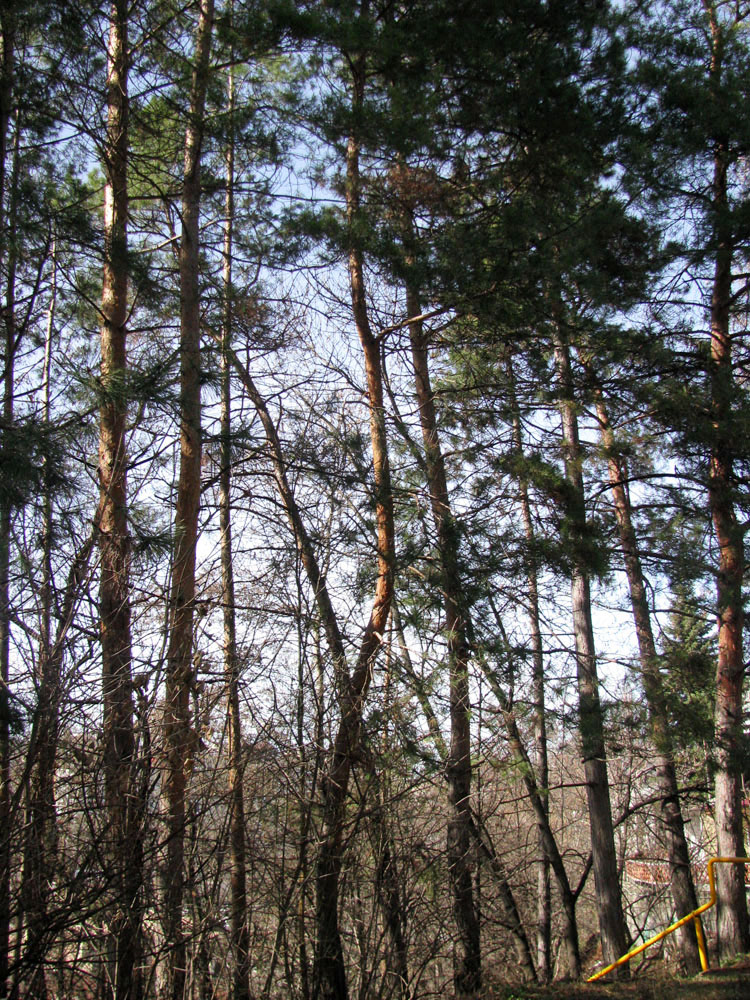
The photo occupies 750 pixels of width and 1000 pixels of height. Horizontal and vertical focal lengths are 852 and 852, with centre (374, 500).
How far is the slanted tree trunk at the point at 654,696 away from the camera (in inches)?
344

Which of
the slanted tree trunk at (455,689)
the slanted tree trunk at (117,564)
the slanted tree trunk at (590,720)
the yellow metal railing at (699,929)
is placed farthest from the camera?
the slanted tree trunk at (590,720)

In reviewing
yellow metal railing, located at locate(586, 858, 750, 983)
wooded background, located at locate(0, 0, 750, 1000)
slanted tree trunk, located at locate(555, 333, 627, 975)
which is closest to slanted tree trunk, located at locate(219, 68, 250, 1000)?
wooded background, located at locate(0, 0, 750, 1000)

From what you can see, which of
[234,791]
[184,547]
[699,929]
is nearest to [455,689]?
[184,547]

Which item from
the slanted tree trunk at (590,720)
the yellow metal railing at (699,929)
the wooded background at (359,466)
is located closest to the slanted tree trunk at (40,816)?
the wooded background at (359,466)

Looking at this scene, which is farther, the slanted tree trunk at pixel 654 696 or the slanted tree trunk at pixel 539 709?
the slanted tree trunk at pixel 654 696

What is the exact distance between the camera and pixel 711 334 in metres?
9.61

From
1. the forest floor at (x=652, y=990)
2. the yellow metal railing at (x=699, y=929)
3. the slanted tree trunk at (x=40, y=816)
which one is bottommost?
the forest floor at (x=652, y=990)

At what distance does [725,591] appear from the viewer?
30.1 feet

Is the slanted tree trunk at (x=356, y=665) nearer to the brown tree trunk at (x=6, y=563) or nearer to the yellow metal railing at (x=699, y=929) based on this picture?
the brown tree trunk at (x=6, y=563)

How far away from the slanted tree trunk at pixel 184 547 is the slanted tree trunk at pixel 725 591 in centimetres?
506

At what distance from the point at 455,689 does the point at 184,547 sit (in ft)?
8.56

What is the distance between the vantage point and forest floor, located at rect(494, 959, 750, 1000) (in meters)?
6.52

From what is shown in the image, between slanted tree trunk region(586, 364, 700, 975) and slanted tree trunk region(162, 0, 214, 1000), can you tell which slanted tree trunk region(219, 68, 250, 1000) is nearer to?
slanted tree trunk region(162, 0, 214, 1000)

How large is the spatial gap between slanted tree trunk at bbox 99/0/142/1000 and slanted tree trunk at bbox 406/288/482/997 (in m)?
2.46
